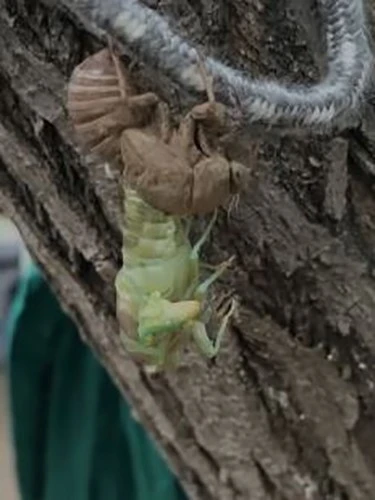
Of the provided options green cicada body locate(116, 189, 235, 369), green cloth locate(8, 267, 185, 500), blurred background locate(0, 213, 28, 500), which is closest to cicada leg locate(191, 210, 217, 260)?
green cicada body locate(116, 189, 235, 369)

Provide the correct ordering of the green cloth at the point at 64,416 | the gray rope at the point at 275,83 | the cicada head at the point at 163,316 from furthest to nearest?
the green cloth at the point at 64,416 → the cicada head at the point at 163,316 → the gray rope at the point at 275,83

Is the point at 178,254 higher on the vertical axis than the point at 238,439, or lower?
higher

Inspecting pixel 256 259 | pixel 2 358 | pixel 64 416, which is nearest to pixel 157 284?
pixel 256 259

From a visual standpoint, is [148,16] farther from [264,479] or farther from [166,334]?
[264,479]

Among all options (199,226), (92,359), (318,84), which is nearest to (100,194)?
(199,226)

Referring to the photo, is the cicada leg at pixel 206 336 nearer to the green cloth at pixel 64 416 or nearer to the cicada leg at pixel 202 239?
the cicada leg at pixel 202 239

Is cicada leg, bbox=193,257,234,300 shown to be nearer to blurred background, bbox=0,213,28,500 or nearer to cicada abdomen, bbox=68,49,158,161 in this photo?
cicada abdomen, bbox=68,49,158,161

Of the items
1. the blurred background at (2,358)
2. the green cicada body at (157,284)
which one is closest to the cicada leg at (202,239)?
the green cicada body at (157,284)
